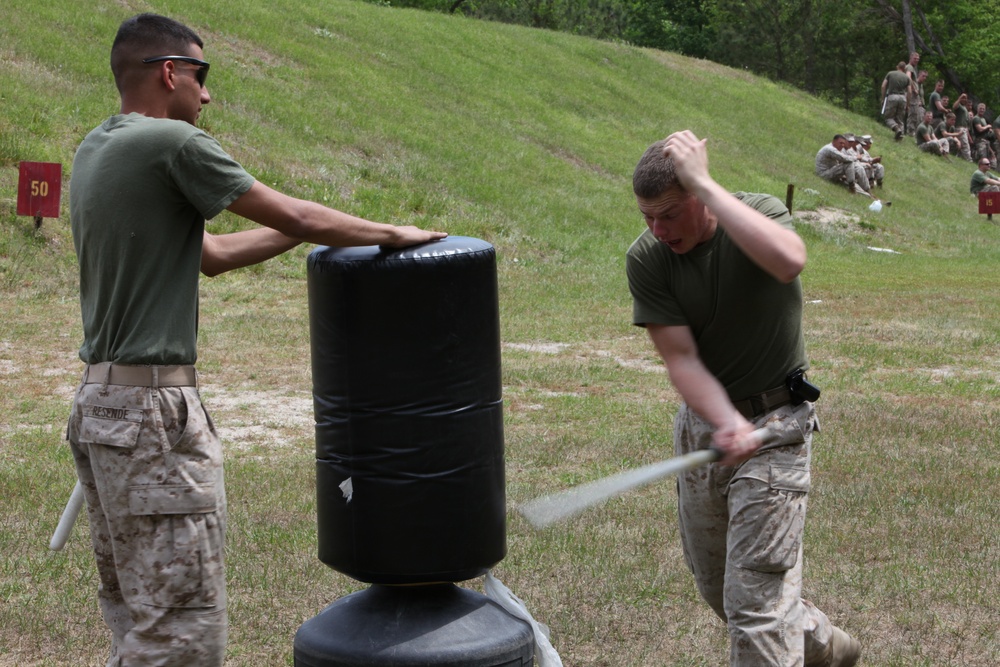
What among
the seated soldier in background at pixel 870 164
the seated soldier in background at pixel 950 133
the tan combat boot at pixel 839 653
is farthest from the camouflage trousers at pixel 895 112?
the tan combat boot at pixel 839 653

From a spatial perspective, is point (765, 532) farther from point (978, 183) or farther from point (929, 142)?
point (929, 142)

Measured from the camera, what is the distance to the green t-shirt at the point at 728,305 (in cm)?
376

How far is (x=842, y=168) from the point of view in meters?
31.0

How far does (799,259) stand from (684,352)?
0.56 m

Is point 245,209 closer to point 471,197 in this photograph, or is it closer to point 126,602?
point 126,602

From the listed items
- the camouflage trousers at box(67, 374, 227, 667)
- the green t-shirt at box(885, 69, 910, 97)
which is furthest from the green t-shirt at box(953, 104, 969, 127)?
the camouflage trousers at box(67, 374, 227, 667)

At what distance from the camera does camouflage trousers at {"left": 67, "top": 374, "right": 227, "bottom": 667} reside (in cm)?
332

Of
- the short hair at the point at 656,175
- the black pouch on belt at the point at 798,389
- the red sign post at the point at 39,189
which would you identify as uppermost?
the short hair at the point at 656,175

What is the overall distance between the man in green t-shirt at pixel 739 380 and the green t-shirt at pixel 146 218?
1297 millimetres

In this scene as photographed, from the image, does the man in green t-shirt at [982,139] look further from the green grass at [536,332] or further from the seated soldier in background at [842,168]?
the seated soldier in background at [842,168]

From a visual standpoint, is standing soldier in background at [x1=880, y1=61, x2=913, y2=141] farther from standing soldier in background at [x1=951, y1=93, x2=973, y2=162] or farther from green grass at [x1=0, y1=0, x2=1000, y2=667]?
green grass at [x1=0, y1=0, x2=1000, y2=667]

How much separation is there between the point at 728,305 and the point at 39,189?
12279mm

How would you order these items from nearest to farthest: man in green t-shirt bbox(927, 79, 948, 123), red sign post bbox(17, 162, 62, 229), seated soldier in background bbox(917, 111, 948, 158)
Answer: red sign post bbox(17, 162, 62, 229) < seated soldier in background bbox(917, 111, 948, 158) < man in green t-shirt bbox(927, 79, 948, 123)

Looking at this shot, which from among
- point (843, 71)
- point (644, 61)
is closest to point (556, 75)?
point (644, 61)
